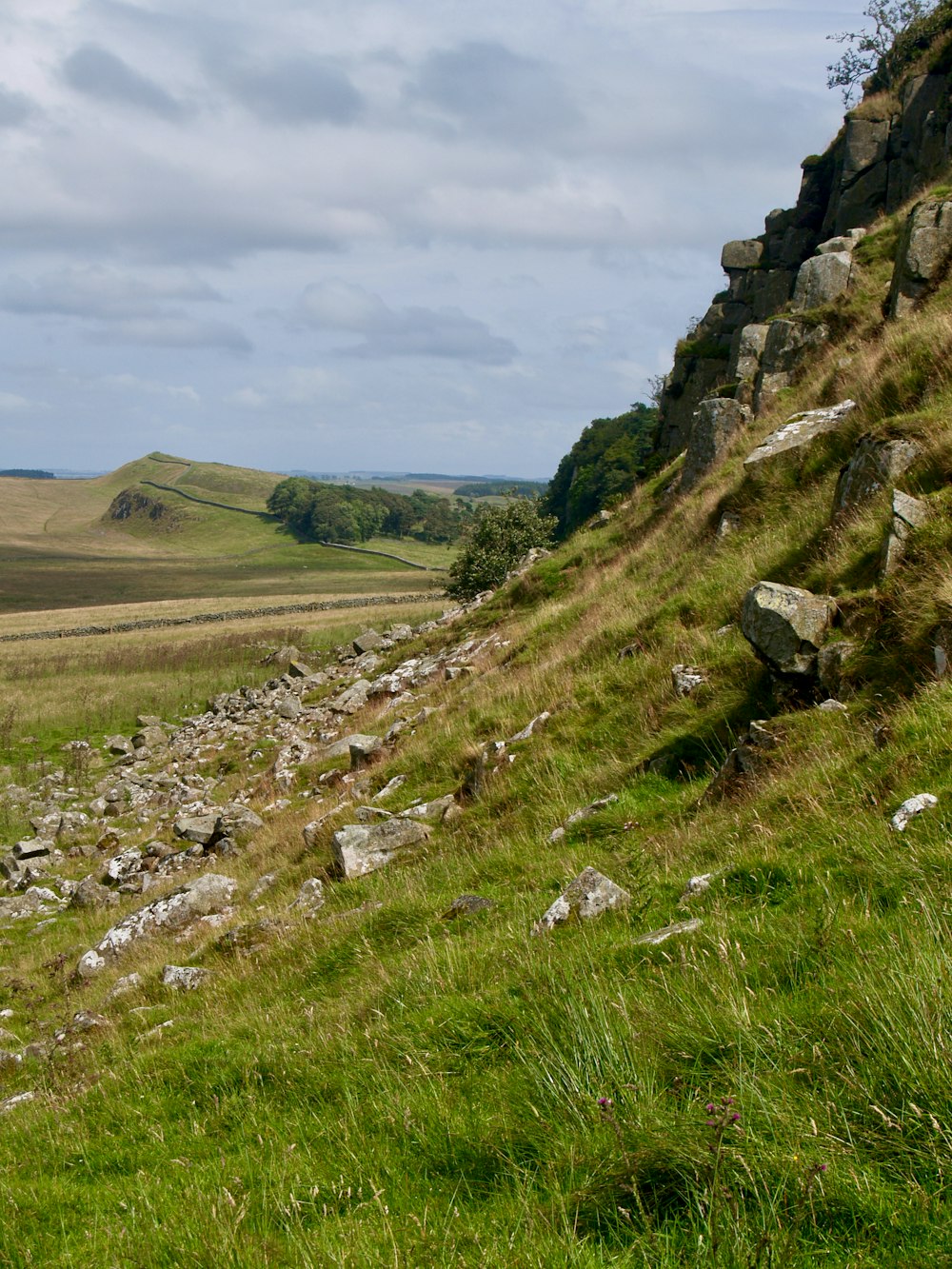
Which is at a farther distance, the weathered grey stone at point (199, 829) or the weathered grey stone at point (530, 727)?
the weathered grey stone at point (199, 829)

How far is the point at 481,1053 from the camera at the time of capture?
16.5 ft

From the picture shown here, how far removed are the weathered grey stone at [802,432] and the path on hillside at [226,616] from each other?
64.6 metres

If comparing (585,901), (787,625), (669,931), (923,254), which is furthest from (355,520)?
(669,931)

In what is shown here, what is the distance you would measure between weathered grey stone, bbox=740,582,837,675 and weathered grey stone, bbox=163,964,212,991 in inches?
250

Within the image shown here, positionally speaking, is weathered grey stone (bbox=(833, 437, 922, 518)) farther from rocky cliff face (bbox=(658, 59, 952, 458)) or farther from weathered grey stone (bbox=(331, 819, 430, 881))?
rocky cliff face (bbox=(658, 59, 952, 458))

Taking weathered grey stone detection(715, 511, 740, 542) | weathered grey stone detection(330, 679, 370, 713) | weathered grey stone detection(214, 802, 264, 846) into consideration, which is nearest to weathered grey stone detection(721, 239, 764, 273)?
weathered grey stone detection(330, 679, 370, 713)

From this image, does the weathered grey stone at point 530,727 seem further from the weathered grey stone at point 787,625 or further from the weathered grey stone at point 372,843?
the weathered grey stone at point 787,625

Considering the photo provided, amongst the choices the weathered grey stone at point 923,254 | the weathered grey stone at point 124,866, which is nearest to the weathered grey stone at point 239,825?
the weathered grey stone at point 124,866

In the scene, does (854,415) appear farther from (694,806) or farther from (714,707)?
(694,806)

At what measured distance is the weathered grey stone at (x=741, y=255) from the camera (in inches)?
1497

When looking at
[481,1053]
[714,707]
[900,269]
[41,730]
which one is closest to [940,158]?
[900,269]

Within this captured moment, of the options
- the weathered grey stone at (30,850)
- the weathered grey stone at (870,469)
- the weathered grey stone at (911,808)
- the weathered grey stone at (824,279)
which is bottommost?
the weathered grey stone at (30,850)

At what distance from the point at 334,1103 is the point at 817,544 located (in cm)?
877

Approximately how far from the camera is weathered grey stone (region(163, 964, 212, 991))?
9.26 metres
